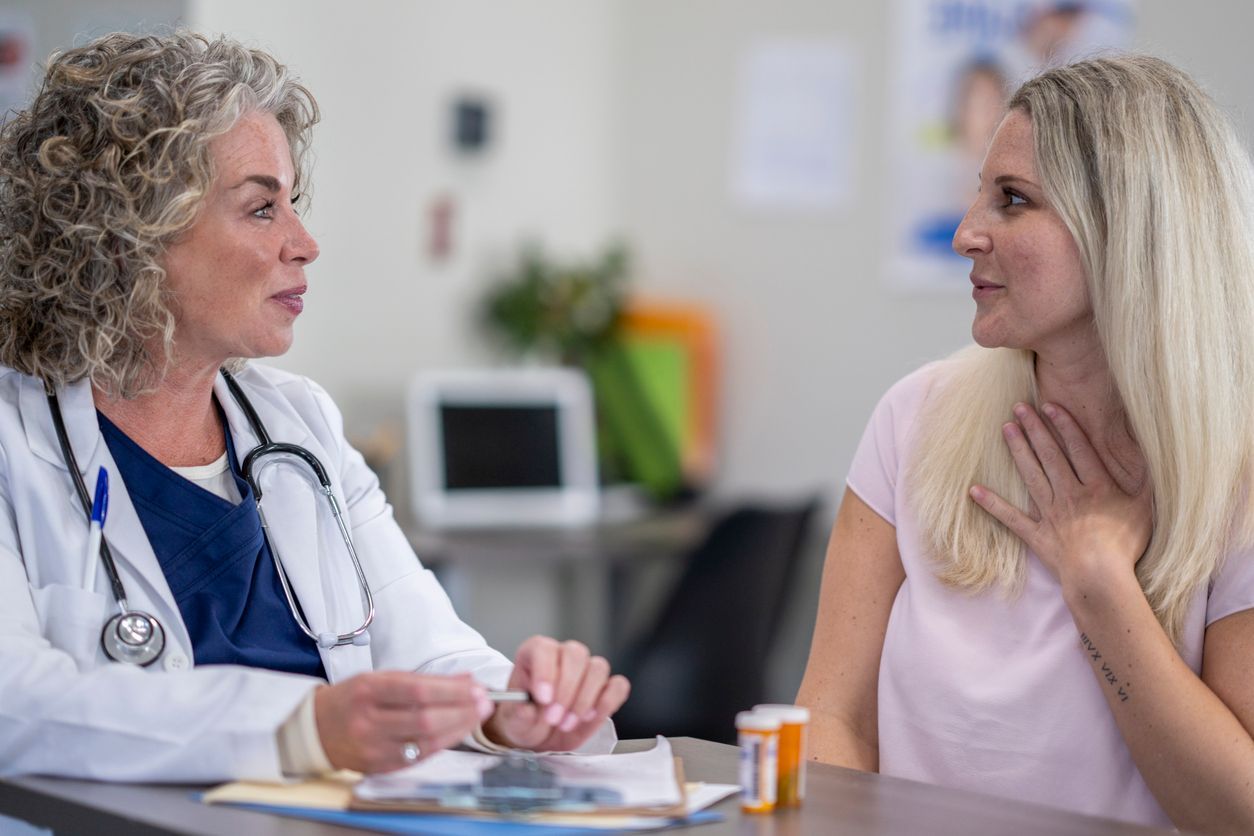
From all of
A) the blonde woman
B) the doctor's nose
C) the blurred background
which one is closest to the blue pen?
the doctor's nose

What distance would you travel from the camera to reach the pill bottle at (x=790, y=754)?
1.19 meters

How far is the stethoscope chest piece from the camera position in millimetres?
1347

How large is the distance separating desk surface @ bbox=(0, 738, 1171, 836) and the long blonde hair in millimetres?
451

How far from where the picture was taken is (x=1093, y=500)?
1.60 meters

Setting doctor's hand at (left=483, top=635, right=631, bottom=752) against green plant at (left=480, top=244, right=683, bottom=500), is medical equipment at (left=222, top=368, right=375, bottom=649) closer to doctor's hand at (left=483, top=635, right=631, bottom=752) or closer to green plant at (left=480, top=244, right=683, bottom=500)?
doctor's hand at (left=483, top=635, right=631, bottom=752)

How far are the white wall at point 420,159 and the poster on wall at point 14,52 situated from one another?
0.47 m

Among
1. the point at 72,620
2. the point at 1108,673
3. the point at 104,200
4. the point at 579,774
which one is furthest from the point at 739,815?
the point at 104,200

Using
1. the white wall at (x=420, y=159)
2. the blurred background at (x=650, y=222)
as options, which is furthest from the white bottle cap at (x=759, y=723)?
the white wall at (x=420, y=159)

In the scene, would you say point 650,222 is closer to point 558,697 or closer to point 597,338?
point 597,338

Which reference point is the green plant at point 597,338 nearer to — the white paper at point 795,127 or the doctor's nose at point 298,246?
the white paper at point 795,127

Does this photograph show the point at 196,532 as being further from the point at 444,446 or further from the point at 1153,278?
the point at 444,446

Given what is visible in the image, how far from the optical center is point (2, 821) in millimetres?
1323

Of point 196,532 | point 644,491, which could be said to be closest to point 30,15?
point 644,491

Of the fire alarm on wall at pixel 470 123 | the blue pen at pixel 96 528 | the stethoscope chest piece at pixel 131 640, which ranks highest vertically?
the fire alarm on wall at pixel 470 123
